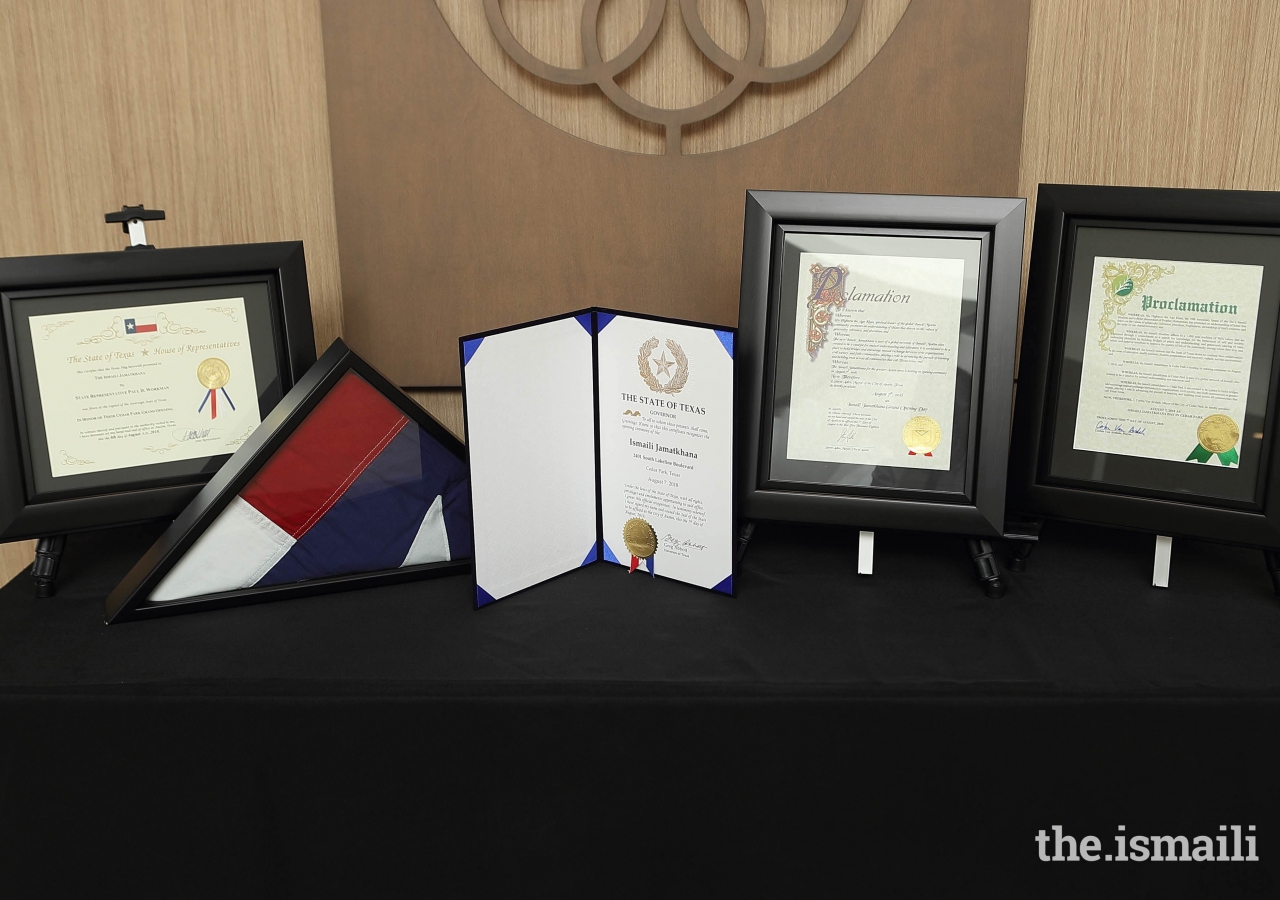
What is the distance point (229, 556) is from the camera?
101cm

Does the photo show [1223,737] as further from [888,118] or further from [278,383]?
[278,383]

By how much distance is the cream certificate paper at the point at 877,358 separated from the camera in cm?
103

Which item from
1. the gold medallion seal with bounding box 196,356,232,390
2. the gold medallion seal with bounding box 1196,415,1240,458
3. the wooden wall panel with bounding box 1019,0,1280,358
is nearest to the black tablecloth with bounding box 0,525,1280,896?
the gold medallion seal with bounding box 1196,415,1240,458

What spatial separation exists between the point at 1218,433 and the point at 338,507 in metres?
0.98

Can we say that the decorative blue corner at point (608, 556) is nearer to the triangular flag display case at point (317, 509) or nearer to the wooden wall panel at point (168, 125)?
the triangular flag display case at point (317, 509)

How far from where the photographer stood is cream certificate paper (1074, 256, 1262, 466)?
99cm

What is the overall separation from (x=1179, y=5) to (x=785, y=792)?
1.08m

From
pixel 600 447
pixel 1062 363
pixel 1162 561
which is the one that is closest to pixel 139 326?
pixel 600 447

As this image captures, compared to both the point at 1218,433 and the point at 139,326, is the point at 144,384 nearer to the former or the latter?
the point at 139,326

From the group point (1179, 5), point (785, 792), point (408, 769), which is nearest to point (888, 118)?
point (1179, 5)

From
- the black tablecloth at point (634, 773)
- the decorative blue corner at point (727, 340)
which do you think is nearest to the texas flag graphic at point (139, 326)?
the black tablecloth at point (634, 773)

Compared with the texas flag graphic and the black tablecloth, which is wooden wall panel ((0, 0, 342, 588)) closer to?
the texas flag graphic

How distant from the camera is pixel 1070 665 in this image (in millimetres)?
888

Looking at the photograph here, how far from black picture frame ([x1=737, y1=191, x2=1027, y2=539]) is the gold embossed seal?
204 millimetres
